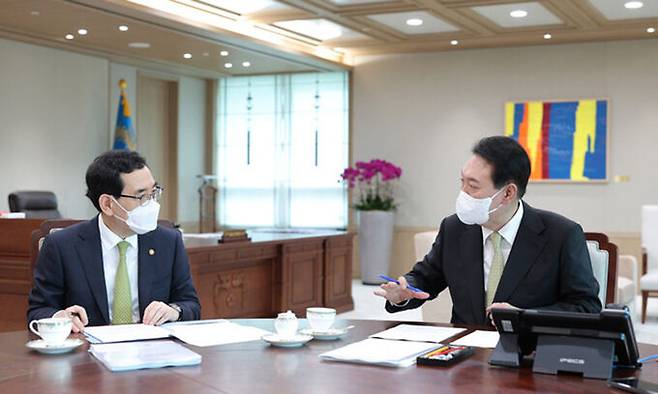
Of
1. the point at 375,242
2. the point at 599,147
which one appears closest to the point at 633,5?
the point at 599,147

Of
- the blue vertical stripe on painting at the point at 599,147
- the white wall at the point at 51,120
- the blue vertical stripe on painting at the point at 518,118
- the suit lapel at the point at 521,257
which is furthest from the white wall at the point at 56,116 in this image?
the suit lapel at the point at 521,257

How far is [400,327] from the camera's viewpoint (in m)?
2.78

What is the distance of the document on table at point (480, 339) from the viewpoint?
98.3 inches

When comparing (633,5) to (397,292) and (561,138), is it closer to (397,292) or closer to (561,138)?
(561,138)

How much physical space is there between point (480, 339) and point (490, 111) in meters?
8.40

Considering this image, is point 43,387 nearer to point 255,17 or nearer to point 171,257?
point 171,257

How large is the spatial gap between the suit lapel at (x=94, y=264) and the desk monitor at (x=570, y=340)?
141cm

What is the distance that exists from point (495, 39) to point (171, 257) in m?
7.78

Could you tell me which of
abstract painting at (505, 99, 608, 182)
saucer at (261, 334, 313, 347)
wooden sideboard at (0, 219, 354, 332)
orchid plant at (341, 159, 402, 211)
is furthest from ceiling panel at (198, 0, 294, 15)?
saucer at (261, 334, 313, 347)

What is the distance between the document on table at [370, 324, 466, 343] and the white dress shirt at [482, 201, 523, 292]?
13.0 inches

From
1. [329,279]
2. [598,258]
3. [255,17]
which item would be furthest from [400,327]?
[255,17]

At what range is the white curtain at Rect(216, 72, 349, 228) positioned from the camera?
460 inches

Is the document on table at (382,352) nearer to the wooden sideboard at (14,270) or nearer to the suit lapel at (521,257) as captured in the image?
the suit lapel at (521,257)

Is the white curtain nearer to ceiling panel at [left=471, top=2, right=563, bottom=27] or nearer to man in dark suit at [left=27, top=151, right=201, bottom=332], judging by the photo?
ceiling panel at [left=471, top=2, right=563, bottom=27]
